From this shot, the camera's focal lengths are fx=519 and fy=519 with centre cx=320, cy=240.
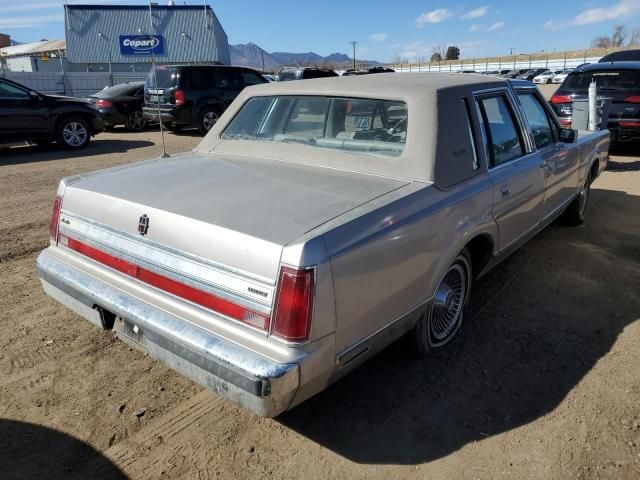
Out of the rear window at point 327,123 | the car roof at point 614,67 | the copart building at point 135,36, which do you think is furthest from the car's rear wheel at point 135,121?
the copart building at point 135,36

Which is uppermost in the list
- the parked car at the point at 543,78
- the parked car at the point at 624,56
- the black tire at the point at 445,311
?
the parked car at the point at 543,78

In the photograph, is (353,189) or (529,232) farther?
(529,232)

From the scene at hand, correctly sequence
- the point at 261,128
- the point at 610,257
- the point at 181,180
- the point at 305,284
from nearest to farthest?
the point at 305,284
the point at 181,180
the point at 261,128
the point at 610,257

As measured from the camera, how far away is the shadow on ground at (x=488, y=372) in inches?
104

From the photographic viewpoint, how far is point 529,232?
4.24 m

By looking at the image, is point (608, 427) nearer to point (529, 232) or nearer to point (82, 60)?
point (529, 232)

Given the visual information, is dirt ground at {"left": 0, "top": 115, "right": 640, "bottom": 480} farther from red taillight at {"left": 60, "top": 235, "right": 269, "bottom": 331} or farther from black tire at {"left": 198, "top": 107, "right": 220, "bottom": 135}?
black tire at {"left": 198, "top": 107, "right": 220, "bottom": 135}

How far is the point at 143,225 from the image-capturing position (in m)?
2.56

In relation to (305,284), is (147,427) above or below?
below

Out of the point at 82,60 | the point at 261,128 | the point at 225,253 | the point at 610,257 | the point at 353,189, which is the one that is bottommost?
the point at 610,257

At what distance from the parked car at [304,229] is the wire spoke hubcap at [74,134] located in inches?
344

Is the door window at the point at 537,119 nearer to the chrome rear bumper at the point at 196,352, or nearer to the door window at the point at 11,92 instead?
the chrome rear bumper at the point at 196,352

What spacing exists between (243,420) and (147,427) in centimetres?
49

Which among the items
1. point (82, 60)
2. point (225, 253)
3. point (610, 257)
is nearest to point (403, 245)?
point (225, 253)
